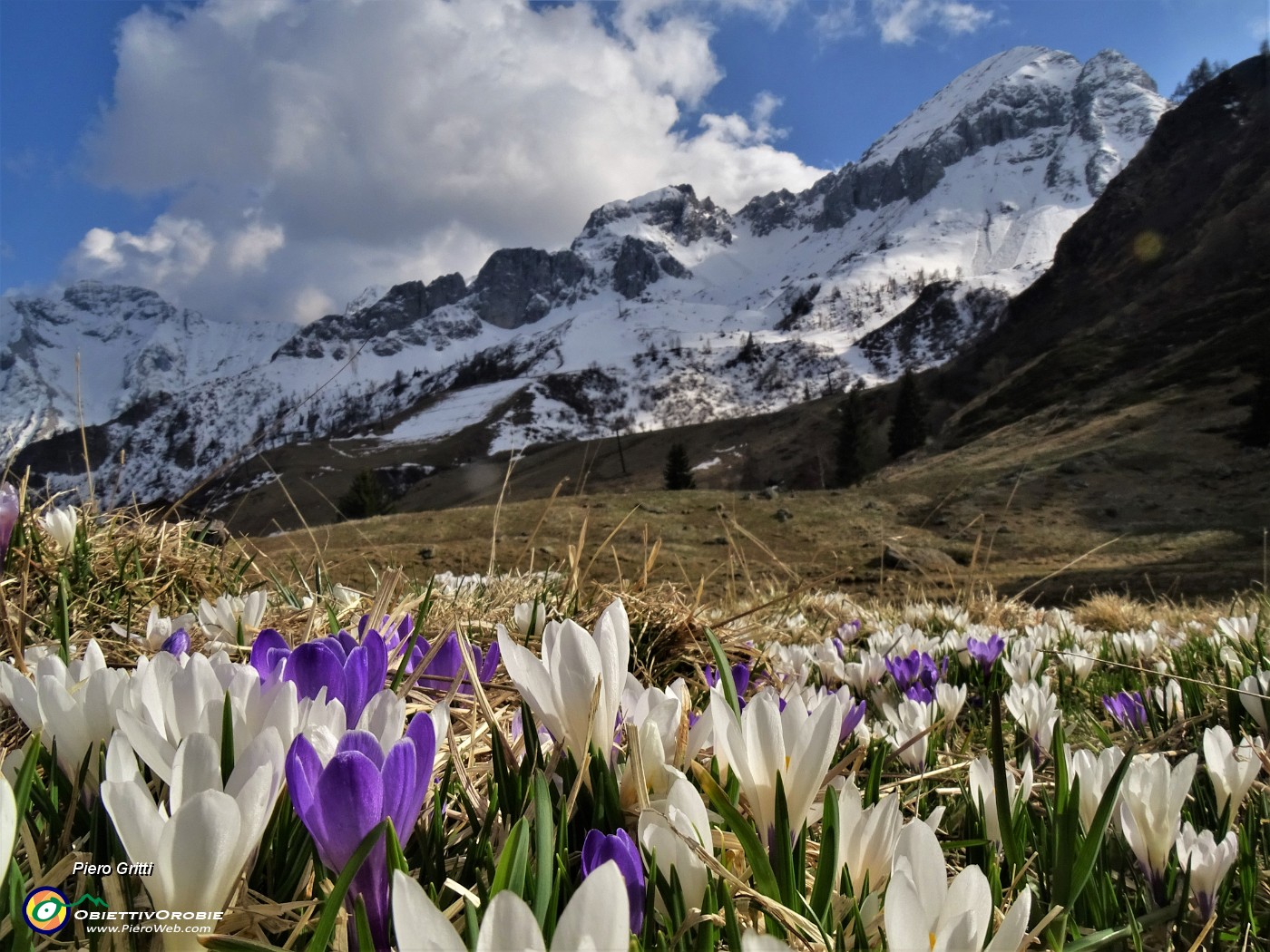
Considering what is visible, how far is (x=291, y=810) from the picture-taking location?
0.90 meters

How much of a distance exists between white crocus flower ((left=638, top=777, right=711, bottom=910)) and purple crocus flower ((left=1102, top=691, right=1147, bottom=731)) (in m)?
1.68

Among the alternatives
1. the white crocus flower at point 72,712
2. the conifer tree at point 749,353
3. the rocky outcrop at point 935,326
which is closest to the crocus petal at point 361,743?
the white crocus flower at point 72,712

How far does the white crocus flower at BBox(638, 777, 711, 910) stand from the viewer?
812mm

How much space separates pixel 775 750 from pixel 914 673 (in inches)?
67.8

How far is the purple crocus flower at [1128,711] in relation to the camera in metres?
2.02

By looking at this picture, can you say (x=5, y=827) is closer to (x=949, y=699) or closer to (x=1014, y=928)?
(x=1014, y=928)

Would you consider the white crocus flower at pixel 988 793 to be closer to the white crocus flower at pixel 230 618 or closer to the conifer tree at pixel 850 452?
the white crocus flower at pixel 230 618

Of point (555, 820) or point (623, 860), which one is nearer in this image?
point (623, 860)

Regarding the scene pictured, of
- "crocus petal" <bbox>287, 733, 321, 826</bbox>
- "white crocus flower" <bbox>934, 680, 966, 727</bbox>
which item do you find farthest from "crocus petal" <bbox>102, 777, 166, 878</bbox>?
"white crocus flower" <bbox>934, 680, 966, 727</bbox>

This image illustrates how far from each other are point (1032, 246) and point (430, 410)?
505 feet

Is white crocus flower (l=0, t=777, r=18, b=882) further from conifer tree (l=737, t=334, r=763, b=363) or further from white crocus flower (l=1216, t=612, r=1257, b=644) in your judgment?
conifer tree (l=737, t=334, r=763, b=363)

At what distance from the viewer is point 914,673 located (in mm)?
2414

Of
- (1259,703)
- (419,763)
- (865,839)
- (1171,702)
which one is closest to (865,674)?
(1171,702)

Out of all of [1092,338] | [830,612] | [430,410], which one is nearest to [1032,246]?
[430,410]
